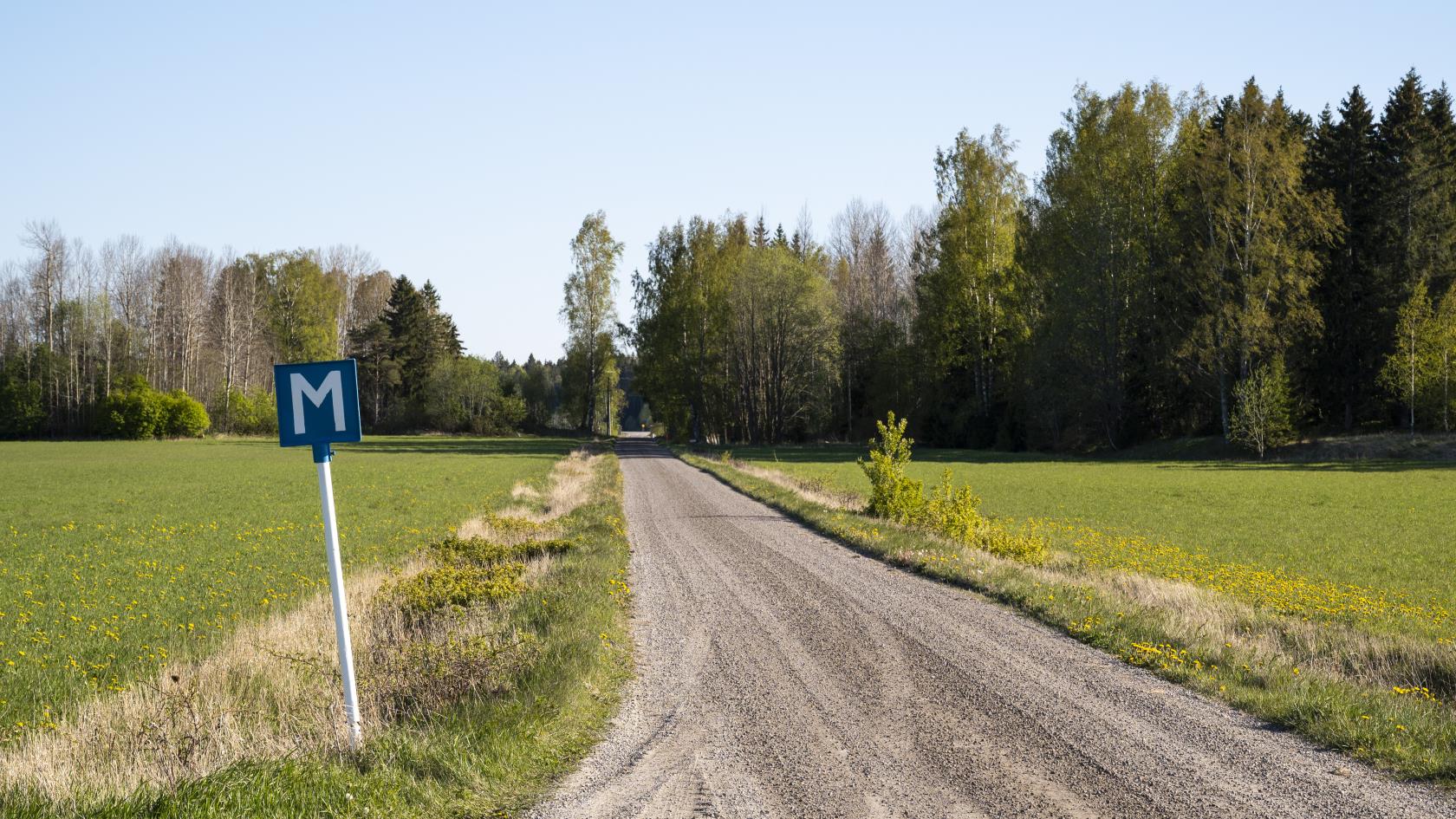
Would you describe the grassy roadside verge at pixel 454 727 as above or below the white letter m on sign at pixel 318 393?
below

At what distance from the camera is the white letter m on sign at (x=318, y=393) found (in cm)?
688

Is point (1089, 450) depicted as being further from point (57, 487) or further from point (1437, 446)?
point (57, 487)

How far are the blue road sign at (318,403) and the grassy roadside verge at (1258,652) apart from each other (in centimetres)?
→ 739

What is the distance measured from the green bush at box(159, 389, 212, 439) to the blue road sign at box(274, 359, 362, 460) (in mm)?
87973

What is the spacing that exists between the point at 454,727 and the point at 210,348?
100107 mm

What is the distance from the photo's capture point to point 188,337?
292 ft

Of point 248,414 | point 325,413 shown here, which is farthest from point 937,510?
point 248,414

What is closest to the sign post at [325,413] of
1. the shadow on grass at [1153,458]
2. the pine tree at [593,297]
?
the shadow on grass at [1153,458]

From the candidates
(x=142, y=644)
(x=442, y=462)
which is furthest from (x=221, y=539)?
(x=442, y=462)

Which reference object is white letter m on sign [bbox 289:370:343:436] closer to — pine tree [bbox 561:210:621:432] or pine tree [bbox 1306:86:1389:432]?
pine tree [bbox 1306:86:1389:432]

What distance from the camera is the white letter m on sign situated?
22.6 ft

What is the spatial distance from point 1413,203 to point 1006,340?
2256 cm

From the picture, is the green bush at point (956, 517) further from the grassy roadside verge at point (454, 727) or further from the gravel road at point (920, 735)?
the grassy roadside verge at point (454, 727)

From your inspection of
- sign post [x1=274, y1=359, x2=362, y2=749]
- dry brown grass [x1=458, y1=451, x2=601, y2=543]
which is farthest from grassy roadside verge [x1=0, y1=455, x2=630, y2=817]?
dry brown grass [x1=458, y1=451, x2=601, y2=543]
